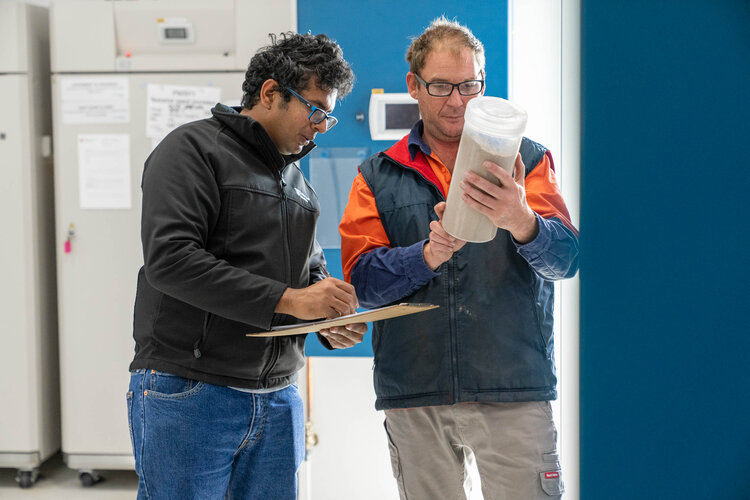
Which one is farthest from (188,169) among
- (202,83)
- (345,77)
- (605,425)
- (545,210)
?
(202,83)

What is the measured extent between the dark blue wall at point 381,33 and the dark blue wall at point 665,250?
1.80 metres

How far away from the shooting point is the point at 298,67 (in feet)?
4.33

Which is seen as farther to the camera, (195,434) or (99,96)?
(99,96)

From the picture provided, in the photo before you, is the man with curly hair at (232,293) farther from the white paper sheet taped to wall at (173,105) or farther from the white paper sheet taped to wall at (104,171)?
the white paper sheet taped to wall at (104,171)

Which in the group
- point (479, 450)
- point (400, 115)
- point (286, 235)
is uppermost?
point (400, 115)

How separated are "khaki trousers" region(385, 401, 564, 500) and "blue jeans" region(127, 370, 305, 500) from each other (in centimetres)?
28

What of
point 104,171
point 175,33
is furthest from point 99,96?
point 175,33

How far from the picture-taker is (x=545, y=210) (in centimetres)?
127

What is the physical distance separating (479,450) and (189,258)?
685 millimetres

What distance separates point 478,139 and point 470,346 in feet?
1.62

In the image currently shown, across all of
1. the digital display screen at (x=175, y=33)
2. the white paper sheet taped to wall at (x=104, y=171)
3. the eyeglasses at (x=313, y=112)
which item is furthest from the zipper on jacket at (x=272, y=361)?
the digital display screen at (x=175, y=33)

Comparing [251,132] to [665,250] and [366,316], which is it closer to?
[366,316]

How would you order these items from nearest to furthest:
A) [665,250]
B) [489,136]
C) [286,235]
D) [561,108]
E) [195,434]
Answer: [665,250], [561,108], [489,136], [195,434], [286,235]

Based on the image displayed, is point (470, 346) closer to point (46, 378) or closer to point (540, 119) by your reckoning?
point (540, 119)
